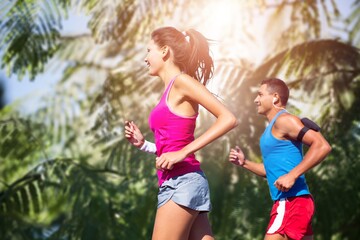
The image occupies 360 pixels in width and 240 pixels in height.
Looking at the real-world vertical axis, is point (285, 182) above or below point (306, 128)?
below

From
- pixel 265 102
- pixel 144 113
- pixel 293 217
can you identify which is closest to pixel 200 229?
pixel 293 217

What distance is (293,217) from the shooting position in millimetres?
3906

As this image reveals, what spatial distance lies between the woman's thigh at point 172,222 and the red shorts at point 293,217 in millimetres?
694

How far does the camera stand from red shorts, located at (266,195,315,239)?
3.91 m

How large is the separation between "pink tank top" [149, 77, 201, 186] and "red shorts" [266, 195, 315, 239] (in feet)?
2.22

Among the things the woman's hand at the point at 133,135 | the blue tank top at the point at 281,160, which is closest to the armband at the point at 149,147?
the woman's hand at the point at 133,135

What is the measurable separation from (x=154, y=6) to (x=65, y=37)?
1.58m

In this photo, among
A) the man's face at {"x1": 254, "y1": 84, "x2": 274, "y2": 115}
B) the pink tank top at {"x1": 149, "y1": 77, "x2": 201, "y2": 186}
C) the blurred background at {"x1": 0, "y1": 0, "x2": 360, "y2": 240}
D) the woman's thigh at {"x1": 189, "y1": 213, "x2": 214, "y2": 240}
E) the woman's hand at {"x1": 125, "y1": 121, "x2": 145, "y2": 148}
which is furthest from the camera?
the blurred background at {"x1": 0, "y1": 0, "x2": 360, "y2": 240}

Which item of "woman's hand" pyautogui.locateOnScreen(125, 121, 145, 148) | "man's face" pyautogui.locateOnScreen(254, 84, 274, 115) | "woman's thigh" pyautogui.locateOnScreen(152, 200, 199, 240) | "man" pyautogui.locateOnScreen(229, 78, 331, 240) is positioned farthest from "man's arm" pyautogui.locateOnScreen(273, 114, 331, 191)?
"woman's hand" pyautogui.locateOnScreen(125, 121, 145, 148)

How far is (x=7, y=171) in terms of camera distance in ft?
34.3

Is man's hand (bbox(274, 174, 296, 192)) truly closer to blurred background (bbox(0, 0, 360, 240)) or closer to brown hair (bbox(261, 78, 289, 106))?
brown hair (bbox(261, 78, 289, 106))

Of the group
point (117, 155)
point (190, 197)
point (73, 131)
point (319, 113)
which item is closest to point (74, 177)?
point (117, 155)

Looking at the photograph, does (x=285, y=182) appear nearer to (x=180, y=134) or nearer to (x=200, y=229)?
(x=200, y=229)

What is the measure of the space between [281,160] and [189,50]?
2.46 feet
